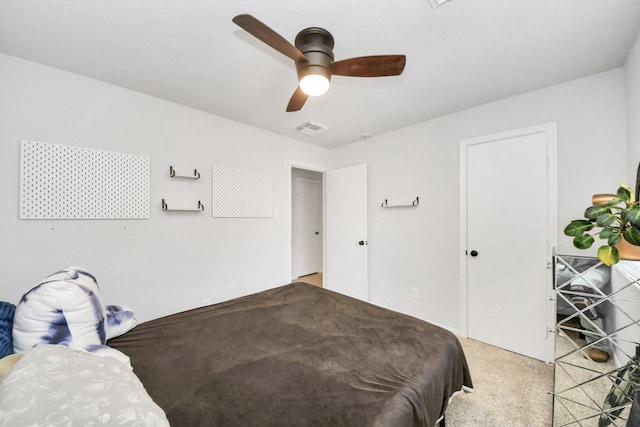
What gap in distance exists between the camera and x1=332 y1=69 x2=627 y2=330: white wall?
197cm

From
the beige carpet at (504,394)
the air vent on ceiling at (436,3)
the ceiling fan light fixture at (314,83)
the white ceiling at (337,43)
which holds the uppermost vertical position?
the white ceiling at (337,43)

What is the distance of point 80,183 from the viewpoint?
78.1 inches

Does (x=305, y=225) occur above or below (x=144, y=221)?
below

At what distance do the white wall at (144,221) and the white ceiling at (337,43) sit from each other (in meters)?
0.20

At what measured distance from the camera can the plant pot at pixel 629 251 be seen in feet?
3.37

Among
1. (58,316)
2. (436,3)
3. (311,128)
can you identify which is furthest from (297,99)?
(58,316)

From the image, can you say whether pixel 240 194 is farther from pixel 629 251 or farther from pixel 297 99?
pixel 629 251

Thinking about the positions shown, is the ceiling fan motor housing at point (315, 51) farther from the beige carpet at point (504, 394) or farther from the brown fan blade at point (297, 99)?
the beige carpet at point (504, 394)

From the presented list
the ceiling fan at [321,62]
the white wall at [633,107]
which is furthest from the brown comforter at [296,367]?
the white wall at [633,107]

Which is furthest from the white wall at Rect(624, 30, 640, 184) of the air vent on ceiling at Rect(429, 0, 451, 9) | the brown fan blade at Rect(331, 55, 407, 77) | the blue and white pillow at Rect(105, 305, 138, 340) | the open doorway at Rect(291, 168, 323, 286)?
the open doorway at Rect(291, 168, 323, 286)

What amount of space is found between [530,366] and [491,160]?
1.90 meters

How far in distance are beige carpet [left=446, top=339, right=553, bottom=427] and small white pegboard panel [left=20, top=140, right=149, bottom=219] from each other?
117 inches

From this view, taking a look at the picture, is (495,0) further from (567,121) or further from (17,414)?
(17,414)

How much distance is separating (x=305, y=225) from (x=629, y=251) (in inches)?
183
